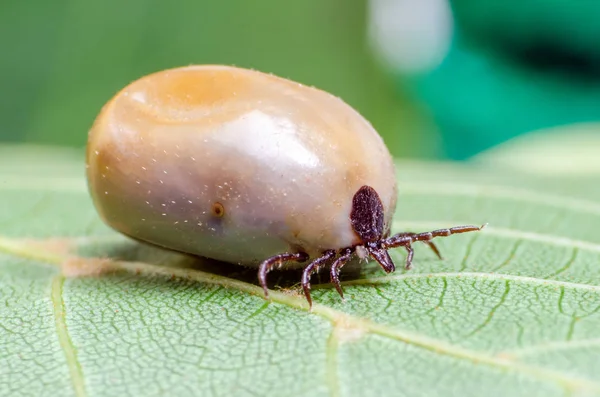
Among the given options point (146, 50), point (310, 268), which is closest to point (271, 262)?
point (310, 268)

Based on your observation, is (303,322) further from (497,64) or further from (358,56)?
(358,56)

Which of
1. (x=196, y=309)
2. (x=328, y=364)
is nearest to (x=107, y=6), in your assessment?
(x=196, y=309)

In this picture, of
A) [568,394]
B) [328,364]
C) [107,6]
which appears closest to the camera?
[568,394]

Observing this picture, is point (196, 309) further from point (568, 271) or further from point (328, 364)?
point (568, 271)

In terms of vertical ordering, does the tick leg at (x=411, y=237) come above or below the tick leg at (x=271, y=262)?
above

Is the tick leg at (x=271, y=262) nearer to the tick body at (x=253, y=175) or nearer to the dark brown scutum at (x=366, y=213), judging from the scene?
the tick body at (x=253, y=175)

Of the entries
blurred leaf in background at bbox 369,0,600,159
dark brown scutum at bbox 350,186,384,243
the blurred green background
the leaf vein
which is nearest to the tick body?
dark brown scutum at bbox 350,186,384,243

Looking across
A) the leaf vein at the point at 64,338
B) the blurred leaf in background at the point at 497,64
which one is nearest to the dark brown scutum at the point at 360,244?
the leaf vein at the point at 64,338

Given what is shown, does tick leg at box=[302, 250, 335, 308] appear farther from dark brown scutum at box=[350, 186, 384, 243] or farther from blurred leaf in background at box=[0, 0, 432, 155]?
blurred leaf in background at box=[0, 0, 432, 155]
